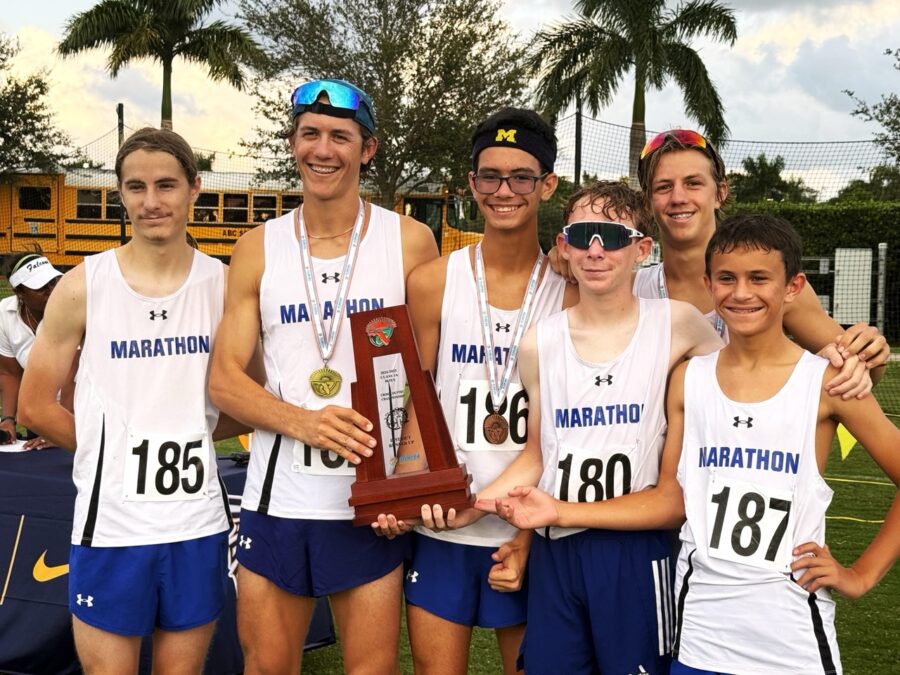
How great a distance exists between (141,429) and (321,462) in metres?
0.62

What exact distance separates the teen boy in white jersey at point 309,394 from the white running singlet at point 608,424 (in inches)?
28.2

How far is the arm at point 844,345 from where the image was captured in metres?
2.66

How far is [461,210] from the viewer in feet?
70.2

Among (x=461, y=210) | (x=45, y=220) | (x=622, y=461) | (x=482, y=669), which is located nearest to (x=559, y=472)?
(x=622, y=461)

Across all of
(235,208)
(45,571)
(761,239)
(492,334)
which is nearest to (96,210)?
(235,208)

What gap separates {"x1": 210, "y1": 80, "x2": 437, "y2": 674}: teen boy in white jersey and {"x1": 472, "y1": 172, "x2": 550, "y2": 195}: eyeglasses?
369 mm

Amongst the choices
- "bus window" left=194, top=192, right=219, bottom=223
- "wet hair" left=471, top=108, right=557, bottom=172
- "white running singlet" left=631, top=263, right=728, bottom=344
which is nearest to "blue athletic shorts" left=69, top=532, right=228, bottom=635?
"wet hair" left=471, top=108, right=557, bottom=172

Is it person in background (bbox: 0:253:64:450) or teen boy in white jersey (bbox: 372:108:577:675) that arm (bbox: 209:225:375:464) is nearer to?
teen boy in white jersey (bbox: 372:108:577:675)

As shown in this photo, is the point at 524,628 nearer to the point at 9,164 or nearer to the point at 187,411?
the point at 187,411

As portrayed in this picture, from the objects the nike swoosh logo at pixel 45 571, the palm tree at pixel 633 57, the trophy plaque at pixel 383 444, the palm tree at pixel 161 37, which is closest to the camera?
the trophy plaque at pixel 383 444

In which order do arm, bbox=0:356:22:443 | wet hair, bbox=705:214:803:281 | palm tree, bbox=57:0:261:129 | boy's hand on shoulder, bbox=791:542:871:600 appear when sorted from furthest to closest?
palm tree, bbox=57:0:261:129 → arm, bbox=0:356:22:443 → wet hair, bbox=705:214:803:281 → boy's hand on shoulder, bbox=791:542:871:600

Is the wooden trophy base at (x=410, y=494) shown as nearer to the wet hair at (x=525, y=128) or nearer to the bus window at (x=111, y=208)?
the wet hair at (x=525, y=128)

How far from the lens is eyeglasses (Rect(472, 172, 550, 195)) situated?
3277 millimetres

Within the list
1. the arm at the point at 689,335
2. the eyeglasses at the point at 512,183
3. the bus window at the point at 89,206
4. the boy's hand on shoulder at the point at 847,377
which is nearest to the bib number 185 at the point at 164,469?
the eyeglasses at the point at 512,183
